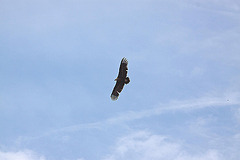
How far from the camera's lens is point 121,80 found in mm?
63781

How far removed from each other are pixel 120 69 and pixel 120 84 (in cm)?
337

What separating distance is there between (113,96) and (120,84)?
2.84 metres

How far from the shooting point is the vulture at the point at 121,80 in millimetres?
61688

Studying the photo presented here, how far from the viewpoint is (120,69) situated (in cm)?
6216

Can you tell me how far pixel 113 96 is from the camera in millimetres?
66062

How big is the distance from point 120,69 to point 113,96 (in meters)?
6.05

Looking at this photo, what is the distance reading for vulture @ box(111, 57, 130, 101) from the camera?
2429 inches

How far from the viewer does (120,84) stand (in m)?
64.5
